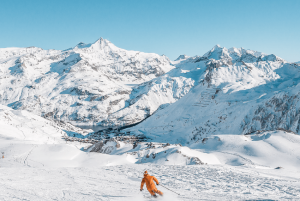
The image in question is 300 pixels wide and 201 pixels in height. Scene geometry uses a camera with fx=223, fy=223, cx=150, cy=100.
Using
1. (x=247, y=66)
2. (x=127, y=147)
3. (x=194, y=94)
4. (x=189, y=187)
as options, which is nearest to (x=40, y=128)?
(x=127, y=147)

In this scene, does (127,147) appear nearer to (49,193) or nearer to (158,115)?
(49,193)

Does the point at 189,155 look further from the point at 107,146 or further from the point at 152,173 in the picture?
the point at 107,146

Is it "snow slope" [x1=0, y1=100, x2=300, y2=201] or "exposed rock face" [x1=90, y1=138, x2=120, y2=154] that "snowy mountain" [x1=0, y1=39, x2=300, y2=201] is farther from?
"exposed rock face" [x1=90, y1=138, x2=120, y2=154]

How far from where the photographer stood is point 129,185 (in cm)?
1784

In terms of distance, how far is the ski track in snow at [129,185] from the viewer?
14355mm

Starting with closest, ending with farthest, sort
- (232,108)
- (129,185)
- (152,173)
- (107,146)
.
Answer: (129,185) < (152,173) < (107,146) < (232,108)

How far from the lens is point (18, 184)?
56.3 ft

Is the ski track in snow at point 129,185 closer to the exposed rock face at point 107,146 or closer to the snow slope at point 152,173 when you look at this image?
the snow slope at point 152,173

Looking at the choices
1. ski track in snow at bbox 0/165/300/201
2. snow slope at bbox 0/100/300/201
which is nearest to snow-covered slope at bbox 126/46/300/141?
snow slope at bbox 0/100/300/201

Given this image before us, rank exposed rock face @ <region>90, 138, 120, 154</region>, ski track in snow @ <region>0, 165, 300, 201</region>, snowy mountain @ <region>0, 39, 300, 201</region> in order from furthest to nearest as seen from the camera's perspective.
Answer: exposed rock face @ <region>90, 138, 120, 154</region> < snowy mountain @ <region>0, 39, 300, 201</region> < ski track in snow @ <region>0, 165, 300, 201</region>

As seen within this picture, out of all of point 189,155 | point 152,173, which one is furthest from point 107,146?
point 152,173

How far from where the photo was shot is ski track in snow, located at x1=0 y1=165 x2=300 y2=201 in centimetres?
1436

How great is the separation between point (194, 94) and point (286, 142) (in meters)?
75.9

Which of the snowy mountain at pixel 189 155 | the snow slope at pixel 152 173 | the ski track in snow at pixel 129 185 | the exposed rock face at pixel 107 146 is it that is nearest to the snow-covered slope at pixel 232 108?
the snowy mountain at pixel 189 155
